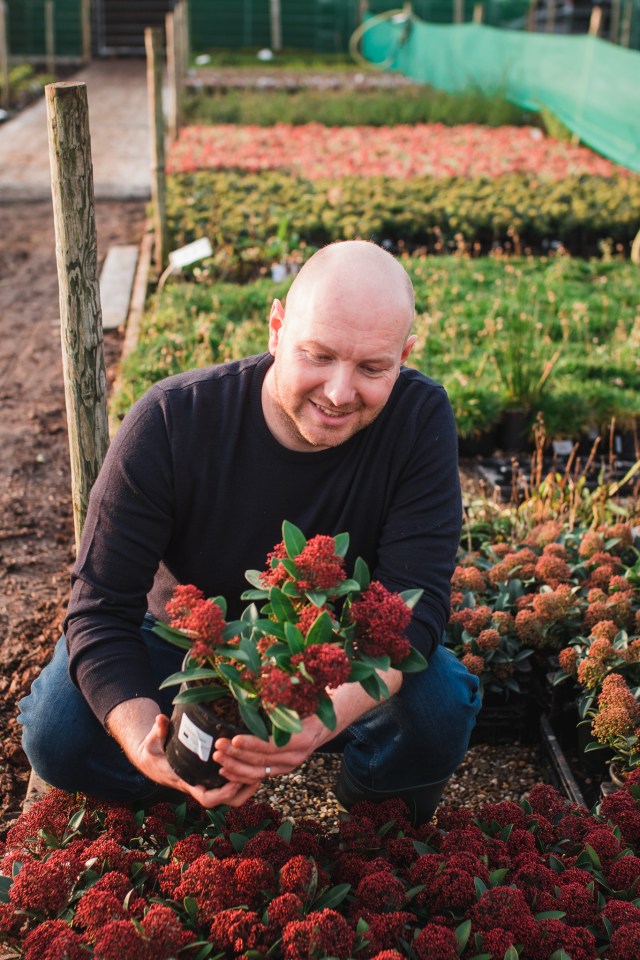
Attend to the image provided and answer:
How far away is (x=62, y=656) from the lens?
92.1 inches

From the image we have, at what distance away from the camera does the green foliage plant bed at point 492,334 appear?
4.91 meters

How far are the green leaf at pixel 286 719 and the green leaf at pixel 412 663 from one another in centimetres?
25

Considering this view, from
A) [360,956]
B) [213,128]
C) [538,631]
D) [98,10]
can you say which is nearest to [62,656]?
[360,956]

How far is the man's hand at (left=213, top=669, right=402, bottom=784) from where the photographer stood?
5.87 feet

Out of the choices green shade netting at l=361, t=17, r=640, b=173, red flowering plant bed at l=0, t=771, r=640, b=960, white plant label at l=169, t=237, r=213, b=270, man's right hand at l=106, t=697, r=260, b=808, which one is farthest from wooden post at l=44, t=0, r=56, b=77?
red flowering plant bed at l=0, t=771, r=640, b=960

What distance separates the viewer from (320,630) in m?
1.65

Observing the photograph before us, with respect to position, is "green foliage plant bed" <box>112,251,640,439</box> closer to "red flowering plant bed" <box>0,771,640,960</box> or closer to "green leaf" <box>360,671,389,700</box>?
"red flowering plant bed" <box>0,771,640,960</box>

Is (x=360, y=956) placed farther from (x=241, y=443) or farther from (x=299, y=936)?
(x=241, y=443)

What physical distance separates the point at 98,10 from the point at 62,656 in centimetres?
2463

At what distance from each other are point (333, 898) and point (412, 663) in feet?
1.54

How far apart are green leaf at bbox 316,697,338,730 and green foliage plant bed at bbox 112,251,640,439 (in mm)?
3137

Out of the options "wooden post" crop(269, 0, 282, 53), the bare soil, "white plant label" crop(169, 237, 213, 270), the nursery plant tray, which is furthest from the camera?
"wooden post" crop(269, 0, 282, 53)

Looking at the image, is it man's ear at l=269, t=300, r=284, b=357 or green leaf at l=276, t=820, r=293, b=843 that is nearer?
green leaf at l=276, t=820, r=293, b=843

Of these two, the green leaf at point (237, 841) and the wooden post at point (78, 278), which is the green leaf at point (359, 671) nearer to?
the green leaf at point (237, 841)
